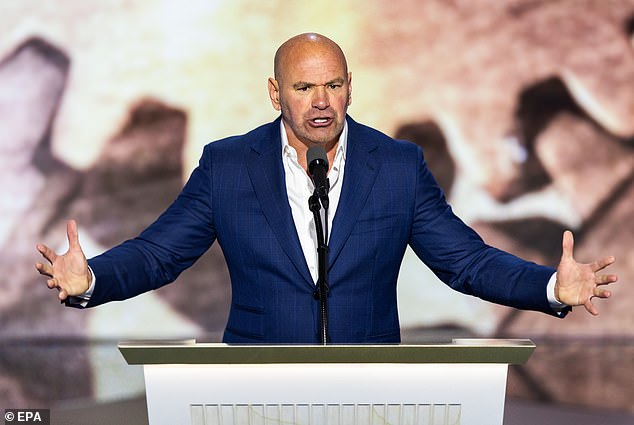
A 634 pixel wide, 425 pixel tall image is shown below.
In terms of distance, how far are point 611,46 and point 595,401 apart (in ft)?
6.25

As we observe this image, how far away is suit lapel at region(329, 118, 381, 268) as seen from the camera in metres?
2.36

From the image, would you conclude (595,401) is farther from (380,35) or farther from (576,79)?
(380,35)

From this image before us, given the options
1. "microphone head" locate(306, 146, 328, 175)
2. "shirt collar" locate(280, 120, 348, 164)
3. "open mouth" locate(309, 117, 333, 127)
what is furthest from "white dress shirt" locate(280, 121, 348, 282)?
"microphone head" locate(306, 146, 328, 175)

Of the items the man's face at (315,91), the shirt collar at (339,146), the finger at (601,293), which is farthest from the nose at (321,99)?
the finger at (601,293)

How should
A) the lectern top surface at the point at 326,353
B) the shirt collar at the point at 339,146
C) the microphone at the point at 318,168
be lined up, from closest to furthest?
1. the lectern top surface at the point at 326,353
2. the microphone at the point at 318,168
3. the shirt collar at the point at 339,146

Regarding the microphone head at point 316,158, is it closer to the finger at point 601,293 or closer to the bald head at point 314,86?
the bald head at point 314,86

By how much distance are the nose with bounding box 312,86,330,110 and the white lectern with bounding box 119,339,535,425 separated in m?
0.85

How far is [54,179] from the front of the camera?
5457 millimetres

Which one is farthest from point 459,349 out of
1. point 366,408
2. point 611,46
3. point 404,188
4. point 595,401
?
point 611,46

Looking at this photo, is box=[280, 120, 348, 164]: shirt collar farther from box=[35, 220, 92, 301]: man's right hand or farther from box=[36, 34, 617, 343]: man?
box=[35, 220, 92, 301]: man's right hand

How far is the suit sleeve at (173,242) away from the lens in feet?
7.78

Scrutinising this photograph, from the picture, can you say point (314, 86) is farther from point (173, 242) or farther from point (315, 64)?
point (173, 242)

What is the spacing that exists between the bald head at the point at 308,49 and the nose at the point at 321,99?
0.07 metres

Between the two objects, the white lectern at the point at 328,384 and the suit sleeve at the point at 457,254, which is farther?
the suit sleeve at the point at 457,254
